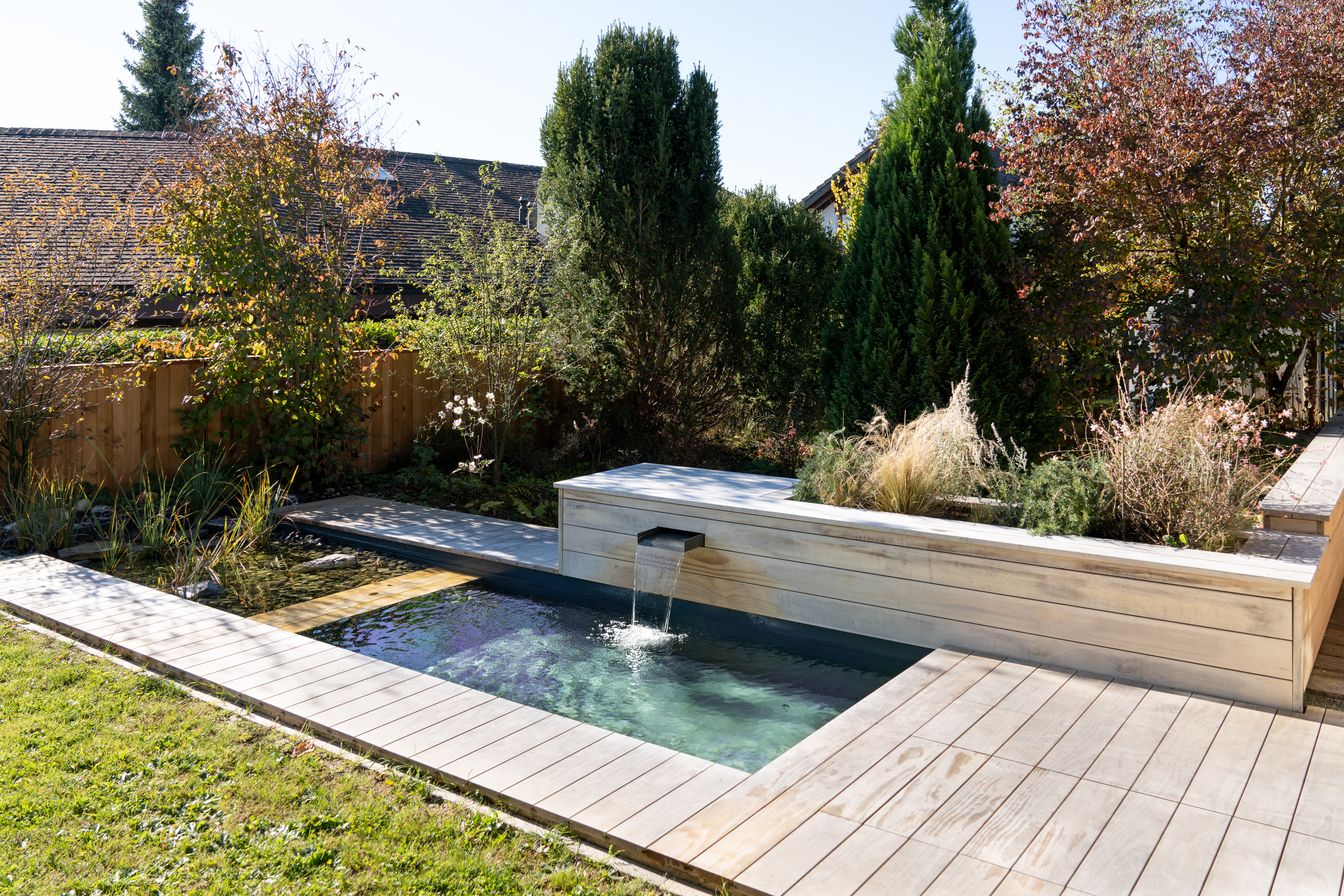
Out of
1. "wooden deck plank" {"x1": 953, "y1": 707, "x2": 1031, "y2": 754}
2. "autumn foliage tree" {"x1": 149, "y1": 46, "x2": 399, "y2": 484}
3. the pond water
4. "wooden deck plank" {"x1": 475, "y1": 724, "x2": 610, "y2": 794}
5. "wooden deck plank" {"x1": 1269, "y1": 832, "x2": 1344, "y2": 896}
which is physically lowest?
the pond water

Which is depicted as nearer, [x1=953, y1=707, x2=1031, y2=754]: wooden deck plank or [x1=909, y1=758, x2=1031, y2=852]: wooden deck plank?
[x1=909, y1=758, x2=1031, y2=852]: wooden deck plank

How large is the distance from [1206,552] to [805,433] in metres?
5.40

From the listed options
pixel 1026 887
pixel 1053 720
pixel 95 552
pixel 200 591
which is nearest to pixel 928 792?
pixel 1026 887

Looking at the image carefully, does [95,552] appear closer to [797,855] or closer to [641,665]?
[641,665]

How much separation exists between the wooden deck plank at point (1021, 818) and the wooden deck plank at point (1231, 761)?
0.36m

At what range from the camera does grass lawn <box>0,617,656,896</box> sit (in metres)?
2.38

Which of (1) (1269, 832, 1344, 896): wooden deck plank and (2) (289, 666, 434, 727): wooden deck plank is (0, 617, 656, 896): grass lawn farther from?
(1) (1269, 832, 1344, 896): wooden deck plank

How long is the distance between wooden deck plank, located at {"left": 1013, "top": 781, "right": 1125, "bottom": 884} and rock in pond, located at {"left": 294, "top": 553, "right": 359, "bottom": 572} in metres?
4.78

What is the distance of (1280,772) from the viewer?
2.89 metres

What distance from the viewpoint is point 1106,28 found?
630cm

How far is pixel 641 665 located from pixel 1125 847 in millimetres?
2387

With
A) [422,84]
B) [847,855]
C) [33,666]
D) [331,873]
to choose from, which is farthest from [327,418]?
[847,855]

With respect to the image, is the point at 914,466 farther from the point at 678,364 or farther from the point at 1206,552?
the point at 678,364

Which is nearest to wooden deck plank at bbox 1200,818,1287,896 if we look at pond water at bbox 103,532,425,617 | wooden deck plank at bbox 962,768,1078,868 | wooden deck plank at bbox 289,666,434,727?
wooden deck plank at bbox 962,768,1078,868
